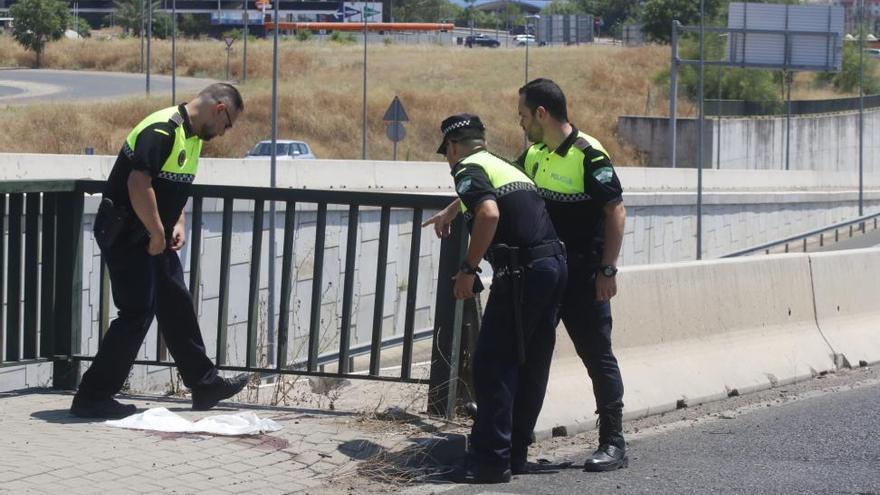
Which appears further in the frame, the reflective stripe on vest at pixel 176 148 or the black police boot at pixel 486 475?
the reflective stripe on vest at pixel 176 148

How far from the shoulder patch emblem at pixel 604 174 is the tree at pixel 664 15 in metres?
94.9

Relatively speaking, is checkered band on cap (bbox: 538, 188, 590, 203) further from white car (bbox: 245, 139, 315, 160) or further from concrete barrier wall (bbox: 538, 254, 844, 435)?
white car (bbox: 245, 139, 315, 160)

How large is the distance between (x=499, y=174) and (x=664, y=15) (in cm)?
9874

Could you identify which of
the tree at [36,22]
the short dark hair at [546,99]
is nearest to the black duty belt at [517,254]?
the short dark hair at [546,99]

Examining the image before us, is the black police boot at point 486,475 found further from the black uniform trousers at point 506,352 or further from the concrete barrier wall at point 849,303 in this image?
the concrete barrier wall at point 849,303

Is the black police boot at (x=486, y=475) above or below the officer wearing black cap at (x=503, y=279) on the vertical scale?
below

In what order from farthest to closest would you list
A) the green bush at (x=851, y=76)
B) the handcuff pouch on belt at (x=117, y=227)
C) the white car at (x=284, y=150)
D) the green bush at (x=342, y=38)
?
the green bush at (x=342, y=38) < the green bush at (x=851, y=76) < the white car at (x=284, y=150) < the handcuff pouch on belt at (x=117, y=227)

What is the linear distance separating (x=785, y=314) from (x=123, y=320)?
16.4ft

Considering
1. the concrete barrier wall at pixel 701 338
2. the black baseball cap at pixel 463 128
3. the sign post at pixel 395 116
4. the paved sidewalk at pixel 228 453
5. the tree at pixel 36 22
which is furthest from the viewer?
the tree at pixel 36 22

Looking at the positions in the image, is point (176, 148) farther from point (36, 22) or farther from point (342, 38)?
point (342, 38)

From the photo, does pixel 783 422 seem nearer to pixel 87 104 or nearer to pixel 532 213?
pixel 532 213

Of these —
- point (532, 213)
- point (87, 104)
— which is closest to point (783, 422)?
point (532, 213)

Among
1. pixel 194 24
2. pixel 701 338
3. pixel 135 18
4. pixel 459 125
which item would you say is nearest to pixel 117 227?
pixel 459 125

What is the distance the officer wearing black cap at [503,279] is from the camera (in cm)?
637
